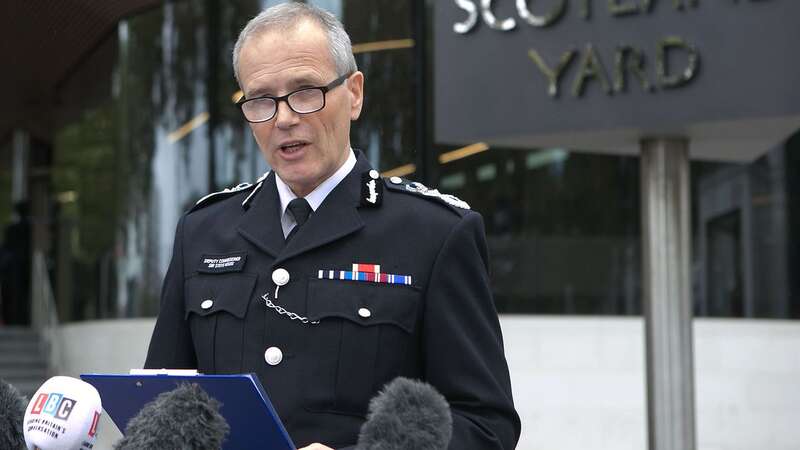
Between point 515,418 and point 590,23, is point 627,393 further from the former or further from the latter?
point 515,418

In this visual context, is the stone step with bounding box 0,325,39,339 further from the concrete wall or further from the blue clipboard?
the blue clipboard

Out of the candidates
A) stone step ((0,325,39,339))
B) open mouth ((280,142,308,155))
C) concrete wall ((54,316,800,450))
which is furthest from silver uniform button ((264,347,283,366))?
stone step ((0,325,39,339))

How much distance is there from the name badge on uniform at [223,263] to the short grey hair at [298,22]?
0.33 meters

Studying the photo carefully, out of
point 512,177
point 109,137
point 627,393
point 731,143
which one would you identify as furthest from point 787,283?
point 109,137

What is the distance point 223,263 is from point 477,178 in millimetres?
8024

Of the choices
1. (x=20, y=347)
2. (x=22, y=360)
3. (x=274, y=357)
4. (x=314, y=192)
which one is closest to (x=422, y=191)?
(x=314, y=192)

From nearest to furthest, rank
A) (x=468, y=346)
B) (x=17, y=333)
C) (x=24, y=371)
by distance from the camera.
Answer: (x=468, y=346), (x=24, y=371), (x=17, y=333)

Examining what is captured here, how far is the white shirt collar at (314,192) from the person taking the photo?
7.99 feet

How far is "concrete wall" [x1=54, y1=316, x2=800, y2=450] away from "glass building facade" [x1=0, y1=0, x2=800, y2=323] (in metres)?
0.18

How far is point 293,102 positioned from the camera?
7.58 ft

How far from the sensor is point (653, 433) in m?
7.10

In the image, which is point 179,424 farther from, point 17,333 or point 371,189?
point 17,333

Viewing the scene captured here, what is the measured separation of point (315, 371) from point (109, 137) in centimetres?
1125

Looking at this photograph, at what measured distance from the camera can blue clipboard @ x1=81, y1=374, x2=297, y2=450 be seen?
1902mm
